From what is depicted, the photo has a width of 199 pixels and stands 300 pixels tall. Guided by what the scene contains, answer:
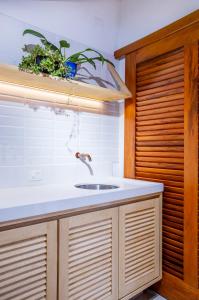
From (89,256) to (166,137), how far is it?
108 centimetres

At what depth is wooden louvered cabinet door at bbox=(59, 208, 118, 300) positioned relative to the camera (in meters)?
1.23

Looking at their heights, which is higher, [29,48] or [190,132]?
[29,48]

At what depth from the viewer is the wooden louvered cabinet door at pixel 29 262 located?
3.38 feet

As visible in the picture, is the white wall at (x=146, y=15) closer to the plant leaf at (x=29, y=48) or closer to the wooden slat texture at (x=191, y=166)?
the wooden slat texture at (x=191, y=166)

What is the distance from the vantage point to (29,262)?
1.10 meters

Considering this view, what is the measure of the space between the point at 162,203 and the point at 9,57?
5.22 feet

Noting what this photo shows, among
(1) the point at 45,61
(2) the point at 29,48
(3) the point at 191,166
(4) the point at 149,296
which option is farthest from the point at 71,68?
(4) the point at 149,296

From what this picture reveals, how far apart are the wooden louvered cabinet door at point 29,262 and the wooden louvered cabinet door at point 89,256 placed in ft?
0.19

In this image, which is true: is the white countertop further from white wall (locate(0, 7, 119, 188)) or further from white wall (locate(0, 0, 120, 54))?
white wall (locate(0, 0, 120, 54))

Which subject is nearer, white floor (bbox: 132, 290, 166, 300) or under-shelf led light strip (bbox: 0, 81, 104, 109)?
under-shelf led light strip (bbox: 0, 81, 104, 109)

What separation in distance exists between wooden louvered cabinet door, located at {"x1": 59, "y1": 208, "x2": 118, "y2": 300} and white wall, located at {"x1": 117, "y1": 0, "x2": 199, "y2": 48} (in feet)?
5.15

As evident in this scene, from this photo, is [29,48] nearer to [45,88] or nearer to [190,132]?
[45,88]

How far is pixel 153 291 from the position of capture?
6.33 feet

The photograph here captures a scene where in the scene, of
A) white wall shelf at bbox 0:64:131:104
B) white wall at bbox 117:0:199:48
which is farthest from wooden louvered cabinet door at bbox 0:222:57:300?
white wall at bbox 117:0:199:48
